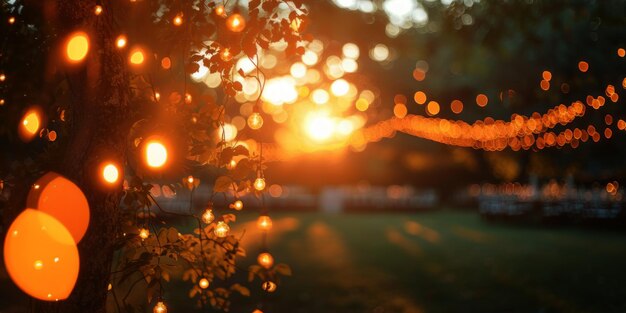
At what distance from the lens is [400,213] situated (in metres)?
26.2

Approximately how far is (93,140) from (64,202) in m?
0.36

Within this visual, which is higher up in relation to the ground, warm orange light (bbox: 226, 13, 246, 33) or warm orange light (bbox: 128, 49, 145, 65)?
warm orange light (bbox: 226, 13, 246, 33)

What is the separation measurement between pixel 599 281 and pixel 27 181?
904 cm

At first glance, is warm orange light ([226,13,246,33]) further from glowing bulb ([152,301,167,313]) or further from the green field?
the green field

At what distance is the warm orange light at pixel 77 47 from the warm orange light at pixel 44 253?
86 cm

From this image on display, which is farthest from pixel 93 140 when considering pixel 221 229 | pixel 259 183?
pixel 259 183

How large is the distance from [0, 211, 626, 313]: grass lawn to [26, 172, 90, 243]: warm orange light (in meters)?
3.82

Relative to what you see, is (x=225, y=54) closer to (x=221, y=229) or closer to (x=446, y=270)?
(x=221, y=229)

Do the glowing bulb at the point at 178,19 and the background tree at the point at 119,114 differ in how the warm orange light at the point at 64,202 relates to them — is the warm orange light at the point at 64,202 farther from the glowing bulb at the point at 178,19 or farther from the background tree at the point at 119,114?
the glowing bulb at the point at 178,19

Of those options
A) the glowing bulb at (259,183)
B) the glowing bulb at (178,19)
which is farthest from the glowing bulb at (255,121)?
the glowing bulb at (178,19)

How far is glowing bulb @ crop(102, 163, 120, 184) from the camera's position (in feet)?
10.1

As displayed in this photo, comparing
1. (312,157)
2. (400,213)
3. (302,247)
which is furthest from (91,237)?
(312,157)

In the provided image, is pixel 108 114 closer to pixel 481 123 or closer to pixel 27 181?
pixel 27 181

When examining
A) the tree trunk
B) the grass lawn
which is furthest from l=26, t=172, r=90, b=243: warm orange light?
the grass lawn
